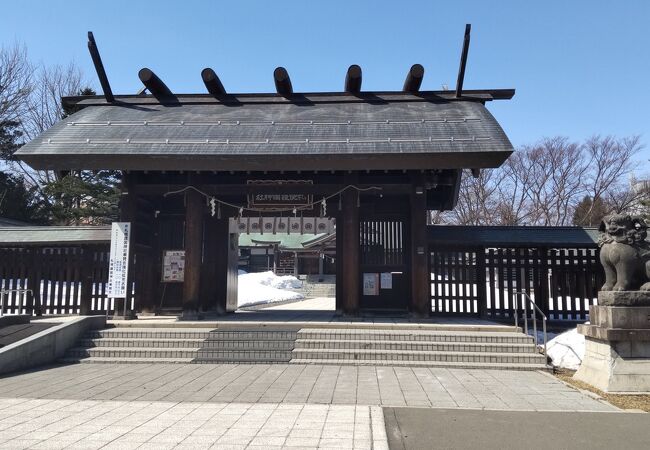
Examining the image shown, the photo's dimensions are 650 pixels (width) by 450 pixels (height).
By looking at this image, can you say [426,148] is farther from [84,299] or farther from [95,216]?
[95,216]

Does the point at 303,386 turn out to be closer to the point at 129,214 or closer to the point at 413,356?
the point at 413,356

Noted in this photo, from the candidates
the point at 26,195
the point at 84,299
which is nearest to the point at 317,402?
the point at 84,299

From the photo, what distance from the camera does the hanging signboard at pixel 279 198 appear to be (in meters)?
12.0

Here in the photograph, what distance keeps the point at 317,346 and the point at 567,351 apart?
4.97 m

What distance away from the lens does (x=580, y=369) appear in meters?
7.98

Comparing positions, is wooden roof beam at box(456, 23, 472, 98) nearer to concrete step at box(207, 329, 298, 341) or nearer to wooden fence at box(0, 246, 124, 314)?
concrete step at box(207, 329, 298, 341)

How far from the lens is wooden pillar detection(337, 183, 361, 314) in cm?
1114

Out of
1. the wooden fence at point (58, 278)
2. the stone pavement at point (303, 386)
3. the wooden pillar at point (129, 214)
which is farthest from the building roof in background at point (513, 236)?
the wooden fence at point (58, 278)

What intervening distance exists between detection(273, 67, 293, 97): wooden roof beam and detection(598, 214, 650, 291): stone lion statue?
8.72 m

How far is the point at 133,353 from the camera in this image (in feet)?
30.6

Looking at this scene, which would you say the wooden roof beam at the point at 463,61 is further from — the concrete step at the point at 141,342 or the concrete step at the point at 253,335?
the concrete step at the point at 141,342

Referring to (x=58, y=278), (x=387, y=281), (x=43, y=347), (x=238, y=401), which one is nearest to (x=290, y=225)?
(x=387, y=281)

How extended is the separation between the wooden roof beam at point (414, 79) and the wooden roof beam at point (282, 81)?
11.0ft

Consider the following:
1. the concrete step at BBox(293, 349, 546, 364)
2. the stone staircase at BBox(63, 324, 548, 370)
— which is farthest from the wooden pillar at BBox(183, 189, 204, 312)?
the concrete step at BBox(293, 349, 546, 364)
